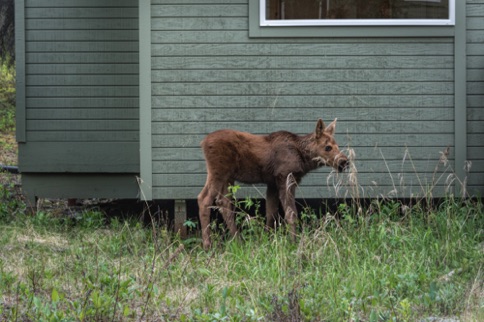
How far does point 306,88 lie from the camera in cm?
866

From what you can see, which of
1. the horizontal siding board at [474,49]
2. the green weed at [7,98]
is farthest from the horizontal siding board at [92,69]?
the green weed at [7,98]

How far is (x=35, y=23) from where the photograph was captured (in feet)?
32.5

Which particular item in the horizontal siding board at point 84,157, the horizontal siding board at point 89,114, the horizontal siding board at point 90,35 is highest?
the horizontal siding board at point 90,35

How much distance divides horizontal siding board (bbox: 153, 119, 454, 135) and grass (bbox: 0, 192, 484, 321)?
718 millimetres

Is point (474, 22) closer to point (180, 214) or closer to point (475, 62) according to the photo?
point (475, 62)

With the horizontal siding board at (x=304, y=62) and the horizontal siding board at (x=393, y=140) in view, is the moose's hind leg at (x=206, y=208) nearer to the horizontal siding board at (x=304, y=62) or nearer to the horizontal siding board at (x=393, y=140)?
the horizontal siding board at (x=393, y=140)

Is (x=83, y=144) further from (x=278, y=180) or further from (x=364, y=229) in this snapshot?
(x=364, y=229)

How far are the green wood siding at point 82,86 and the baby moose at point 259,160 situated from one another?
2.06 m

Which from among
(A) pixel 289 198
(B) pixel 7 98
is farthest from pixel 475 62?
(B) pixel 7 98

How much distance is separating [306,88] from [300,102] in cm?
14

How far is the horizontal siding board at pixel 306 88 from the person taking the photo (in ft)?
28.3

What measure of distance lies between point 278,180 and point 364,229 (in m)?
1.14

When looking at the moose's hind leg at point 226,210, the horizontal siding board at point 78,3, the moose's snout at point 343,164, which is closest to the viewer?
the moose's snout at point 343,164

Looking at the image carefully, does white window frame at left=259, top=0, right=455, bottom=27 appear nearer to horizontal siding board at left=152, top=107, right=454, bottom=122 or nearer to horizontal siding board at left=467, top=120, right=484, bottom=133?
horizontal siding board at left=152, top=107, right=454, bottom=122
